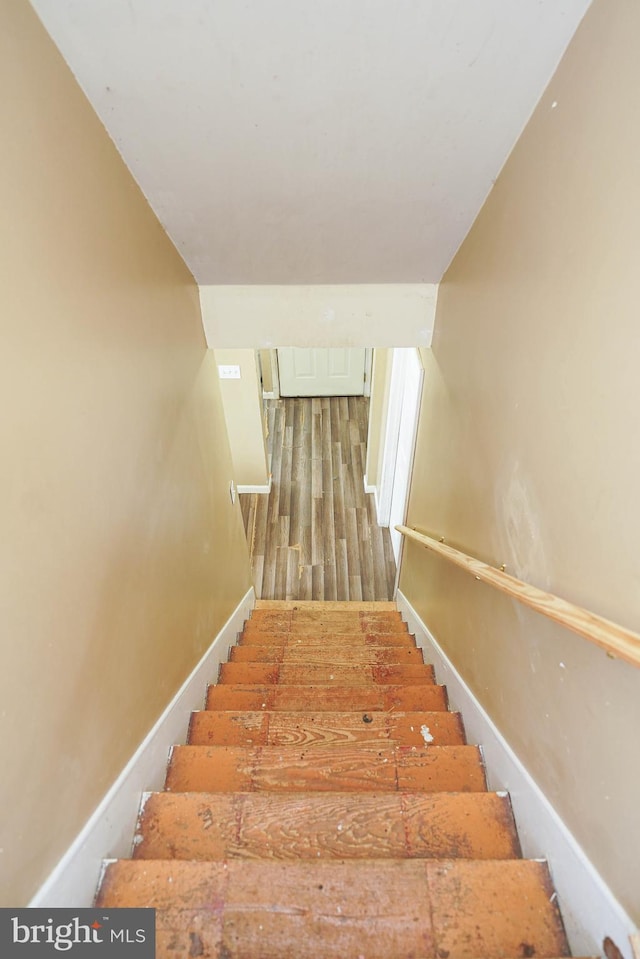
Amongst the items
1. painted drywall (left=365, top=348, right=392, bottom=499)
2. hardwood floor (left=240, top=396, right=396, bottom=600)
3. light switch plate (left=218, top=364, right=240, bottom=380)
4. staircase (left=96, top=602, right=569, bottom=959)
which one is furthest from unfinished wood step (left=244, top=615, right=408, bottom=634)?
light switch plate (left=218, top=364, right=240, bottom=380)

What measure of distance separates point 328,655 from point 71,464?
194 centimetres

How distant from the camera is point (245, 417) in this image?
4805 millimetres

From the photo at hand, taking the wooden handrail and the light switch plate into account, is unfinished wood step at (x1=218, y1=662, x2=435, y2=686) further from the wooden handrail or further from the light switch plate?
the light switch plate

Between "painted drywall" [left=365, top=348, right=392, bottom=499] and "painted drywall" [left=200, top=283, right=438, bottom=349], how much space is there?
5.31ft

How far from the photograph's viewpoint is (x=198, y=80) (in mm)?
1311

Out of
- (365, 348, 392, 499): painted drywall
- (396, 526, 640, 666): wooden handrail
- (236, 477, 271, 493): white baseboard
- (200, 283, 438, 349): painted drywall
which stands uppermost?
(365, 348, 392, 499): painted drywall

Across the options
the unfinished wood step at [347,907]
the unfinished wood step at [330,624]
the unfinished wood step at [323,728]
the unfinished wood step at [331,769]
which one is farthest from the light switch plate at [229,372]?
the unfinished wood step at [347,907]

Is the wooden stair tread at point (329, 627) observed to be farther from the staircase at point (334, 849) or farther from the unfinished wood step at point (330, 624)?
the staircase at point (334, 849)

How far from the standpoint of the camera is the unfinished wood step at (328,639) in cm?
296

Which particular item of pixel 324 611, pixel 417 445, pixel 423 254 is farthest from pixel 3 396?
pixel 324 611

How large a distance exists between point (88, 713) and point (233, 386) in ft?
12.2

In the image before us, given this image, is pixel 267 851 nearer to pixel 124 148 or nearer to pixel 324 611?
pixel 124 148

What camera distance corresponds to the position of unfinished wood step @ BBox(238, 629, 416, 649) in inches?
116

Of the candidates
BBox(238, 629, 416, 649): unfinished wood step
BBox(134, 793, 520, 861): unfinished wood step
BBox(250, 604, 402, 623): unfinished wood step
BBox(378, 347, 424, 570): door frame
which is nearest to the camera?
BBox(134, 793, 520, 861): unfinished wood step
